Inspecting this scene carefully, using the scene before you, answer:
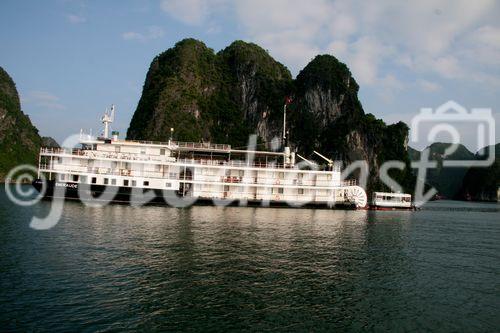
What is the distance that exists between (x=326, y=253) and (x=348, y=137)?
113381mm

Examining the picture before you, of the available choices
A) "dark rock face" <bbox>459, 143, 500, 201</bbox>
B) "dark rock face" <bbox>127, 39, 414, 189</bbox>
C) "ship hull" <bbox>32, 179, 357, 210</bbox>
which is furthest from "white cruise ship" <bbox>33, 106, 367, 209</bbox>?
"dark rock face" <bbox>459, 143, 500, 201</bbox>

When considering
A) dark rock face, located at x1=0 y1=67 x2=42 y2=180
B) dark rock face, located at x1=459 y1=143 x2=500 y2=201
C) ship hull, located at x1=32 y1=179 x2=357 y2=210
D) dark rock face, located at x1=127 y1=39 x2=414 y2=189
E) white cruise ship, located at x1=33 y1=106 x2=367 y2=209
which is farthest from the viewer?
dark rock face, located at x1=459 y1=143 x2=500 y2=201

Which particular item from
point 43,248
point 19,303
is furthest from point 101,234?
point 19,303

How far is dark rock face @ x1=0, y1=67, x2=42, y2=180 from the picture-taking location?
143 m

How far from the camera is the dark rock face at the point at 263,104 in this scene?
435 ft

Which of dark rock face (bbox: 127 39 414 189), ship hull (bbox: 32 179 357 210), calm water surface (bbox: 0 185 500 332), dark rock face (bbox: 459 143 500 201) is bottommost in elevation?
calm water surface (bbox: 0 185 500 332)

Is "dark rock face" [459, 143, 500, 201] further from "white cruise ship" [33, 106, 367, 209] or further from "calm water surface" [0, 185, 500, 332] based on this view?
"calm water surface" [0, 185, 500, 332]

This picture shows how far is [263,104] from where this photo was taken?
14450cm

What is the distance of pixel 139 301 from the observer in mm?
14617

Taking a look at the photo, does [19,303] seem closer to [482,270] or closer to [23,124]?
[482,270]

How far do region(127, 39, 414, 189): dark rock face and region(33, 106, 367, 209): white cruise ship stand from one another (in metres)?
76.4

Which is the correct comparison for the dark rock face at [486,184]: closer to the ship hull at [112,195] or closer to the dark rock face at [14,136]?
the ship hull at [112,195]

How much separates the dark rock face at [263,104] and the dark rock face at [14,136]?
5002cm

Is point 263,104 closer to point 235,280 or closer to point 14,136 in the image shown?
point 14,136
